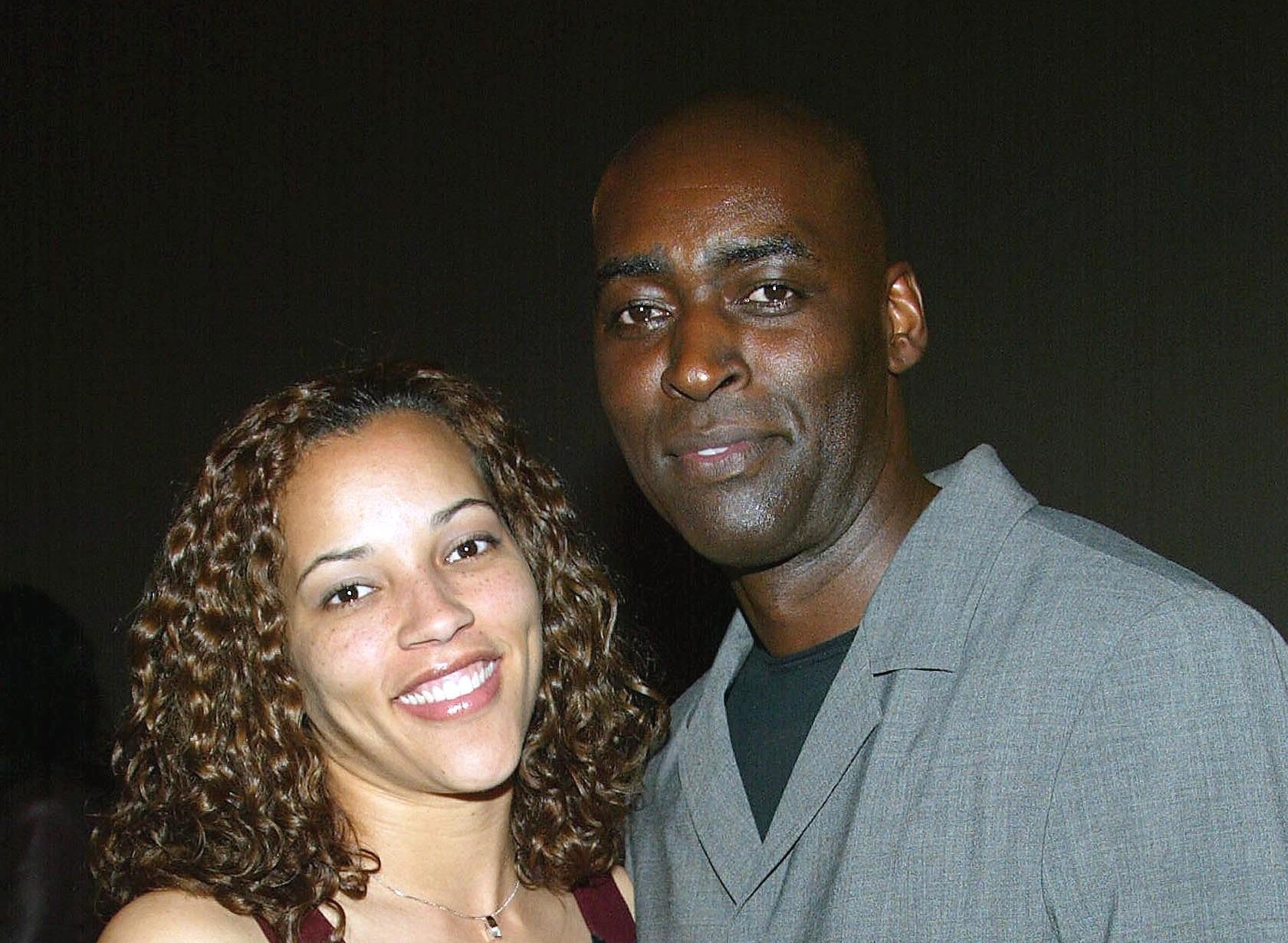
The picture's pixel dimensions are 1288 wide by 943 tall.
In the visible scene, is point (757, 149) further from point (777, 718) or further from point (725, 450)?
point (777, 718)

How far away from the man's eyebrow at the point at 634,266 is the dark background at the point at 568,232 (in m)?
1.97

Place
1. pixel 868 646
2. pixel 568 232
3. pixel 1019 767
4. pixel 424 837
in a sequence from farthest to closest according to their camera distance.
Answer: pixel 568 232 → pixel 424 837 → pixel 868 646 → pixel 1019 767

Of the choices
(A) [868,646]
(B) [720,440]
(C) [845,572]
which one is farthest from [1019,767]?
(B) [720,440]

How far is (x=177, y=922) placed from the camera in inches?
65.1

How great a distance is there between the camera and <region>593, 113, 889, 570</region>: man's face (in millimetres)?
1689

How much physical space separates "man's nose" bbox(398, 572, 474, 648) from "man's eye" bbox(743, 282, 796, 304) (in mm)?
493

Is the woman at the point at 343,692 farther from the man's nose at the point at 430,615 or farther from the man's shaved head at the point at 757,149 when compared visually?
the man's shaved head at the point at 757,149

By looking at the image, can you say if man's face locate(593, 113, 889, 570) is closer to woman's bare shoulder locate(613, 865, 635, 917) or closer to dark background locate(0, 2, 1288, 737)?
woman's bare shoulder locate(613, 865, 635, 917)

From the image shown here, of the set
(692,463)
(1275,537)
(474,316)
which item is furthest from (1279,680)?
(474,316)

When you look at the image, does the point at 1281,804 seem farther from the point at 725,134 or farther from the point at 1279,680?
the point at 725,134

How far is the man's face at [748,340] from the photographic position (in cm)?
169

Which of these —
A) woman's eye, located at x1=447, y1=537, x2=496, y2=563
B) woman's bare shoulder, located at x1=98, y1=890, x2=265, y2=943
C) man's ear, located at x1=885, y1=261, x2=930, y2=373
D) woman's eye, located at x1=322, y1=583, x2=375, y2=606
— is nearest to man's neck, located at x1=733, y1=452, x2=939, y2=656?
man's ear, located at x1=885, y1=261, x2=930, y2=373

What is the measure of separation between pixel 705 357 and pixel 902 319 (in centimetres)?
29

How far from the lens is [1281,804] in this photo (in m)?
1.30
